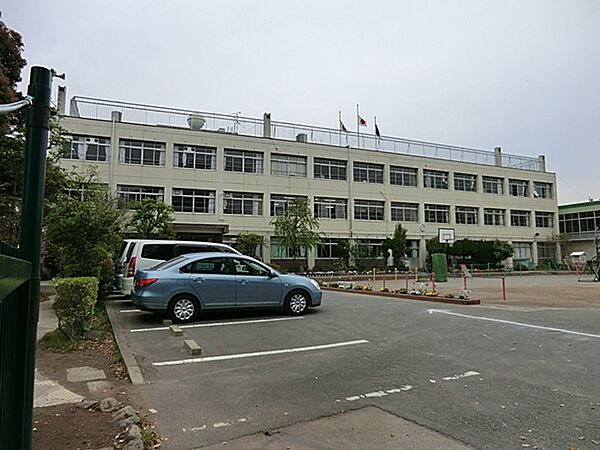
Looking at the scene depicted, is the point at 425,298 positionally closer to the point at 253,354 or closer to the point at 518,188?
the point at 253,354

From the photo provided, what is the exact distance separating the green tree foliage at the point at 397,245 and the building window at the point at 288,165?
372 inches

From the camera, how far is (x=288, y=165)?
135 ft

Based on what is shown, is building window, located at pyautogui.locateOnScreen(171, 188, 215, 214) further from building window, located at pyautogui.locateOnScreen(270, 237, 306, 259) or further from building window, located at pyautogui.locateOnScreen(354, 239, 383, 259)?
building window, located at pyautogui.locateOnScreen(354, 239, 383, 259)

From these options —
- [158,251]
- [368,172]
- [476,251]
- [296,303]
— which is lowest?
[296,303]

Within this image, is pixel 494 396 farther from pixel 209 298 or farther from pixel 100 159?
pixel 100 159

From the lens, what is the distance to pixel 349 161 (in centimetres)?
4341

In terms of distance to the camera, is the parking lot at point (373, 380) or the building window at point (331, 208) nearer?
the parking lot at point (373, 380)

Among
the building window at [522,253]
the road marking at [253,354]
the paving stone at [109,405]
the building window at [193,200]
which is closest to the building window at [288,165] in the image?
the building window at [193,200]

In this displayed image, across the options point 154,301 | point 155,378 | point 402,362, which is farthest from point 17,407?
point 154,301

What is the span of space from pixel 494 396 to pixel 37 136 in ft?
17.2

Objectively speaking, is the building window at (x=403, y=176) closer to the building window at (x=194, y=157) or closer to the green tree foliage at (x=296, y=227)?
the green tree foliage at (x=296, y=227)

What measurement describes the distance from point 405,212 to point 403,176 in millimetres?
3516

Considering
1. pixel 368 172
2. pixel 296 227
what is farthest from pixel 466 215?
pixel 296 227

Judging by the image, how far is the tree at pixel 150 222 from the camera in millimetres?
26422
